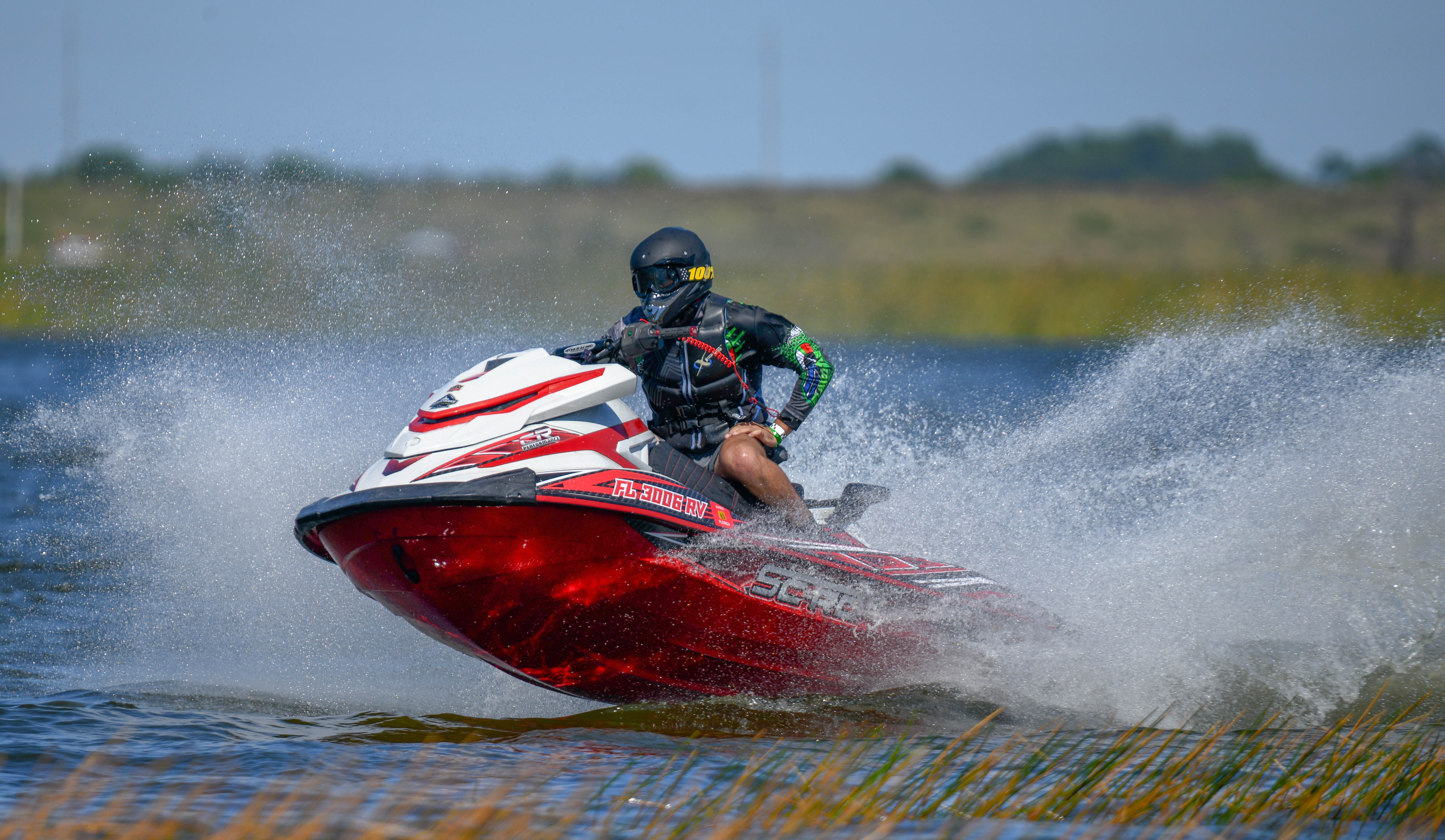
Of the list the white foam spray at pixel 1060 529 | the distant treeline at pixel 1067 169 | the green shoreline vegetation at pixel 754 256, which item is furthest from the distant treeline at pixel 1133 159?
the white foam spray at pixel 1060 529

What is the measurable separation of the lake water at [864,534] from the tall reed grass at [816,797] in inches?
8.1

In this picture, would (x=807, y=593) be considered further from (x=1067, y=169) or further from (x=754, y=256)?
(x=1067, y=169)

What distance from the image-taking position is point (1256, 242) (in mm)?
49844

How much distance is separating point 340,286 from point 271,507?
2701mm

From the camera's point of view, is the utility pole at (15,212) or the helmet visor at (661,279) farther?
the utility pole at (15,212)

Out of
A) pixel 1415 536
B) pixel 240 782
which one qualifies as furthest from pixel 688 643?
pixel 1415 536

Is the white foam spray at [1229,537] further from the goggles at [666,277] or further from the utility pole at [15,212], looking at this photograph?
the utility pole at [15,212]

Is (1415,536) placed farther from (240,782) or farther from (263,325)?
(263,325)

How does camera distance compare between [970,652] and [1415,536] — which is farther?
[1415,536]

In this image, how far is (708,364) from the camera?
18.9 feet

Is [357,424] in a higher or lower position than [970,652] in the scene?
higher

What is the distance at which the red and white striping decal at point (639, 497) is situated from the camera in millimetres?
4953

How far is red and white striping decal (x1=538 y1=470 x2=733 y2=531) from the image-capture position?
195 inches

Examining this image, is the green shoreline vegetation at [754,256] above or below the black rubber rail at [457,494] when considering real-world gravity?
above
